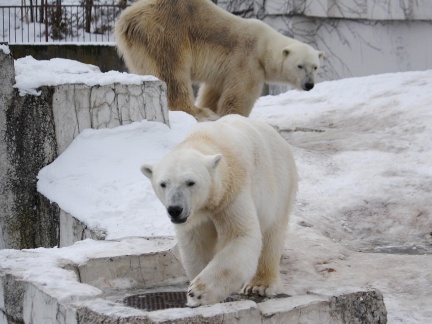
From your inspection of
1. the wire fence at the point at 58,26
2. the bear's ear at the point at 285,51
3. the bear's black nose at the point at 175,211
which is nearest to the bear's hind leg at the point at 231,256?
the bear's black nose at the point at 175,211

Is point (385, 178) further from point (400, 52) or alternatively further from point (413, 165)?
point (400, 52)

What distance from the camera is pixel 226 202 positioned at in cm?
337

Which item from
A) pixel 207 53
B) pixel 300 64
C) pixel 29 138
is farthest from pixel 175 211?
pixel 300 64

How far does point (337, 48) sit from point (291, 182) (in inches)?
395

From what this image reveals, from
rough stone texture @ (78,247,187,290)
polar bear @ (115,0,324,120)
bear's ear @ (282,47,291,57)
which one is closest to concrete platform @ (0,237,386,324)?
rough stone texture @ (78,247,187,290)

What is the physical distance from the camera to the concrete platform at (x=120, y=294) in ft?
9.91

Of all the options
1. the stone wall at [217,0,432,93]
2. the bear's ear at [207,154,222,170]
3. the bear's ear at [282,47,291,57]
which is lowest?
the stone wall at [217,0,432,93]

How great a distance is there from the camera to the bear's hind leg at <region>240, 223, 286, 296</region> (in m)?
3.78

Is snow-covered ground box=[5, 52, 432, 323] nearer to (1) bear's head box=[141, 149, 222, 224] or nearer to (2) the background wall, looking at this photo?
(1) bear's head box=[141, 149, 222, 224]

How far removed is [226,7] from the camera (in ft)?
48.8

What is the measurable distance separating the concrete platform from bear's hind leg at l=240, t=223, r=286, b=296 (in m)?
0.08

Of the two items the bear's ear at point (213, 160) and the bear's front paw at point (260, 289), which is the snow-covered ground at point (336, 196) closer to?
the bear's front paw at point (260, 289)

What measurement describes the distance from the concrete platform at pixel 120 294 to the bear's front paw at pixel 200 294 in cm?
8

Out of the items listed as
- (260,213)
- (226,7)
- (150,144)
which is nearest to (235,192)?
(260,213)
